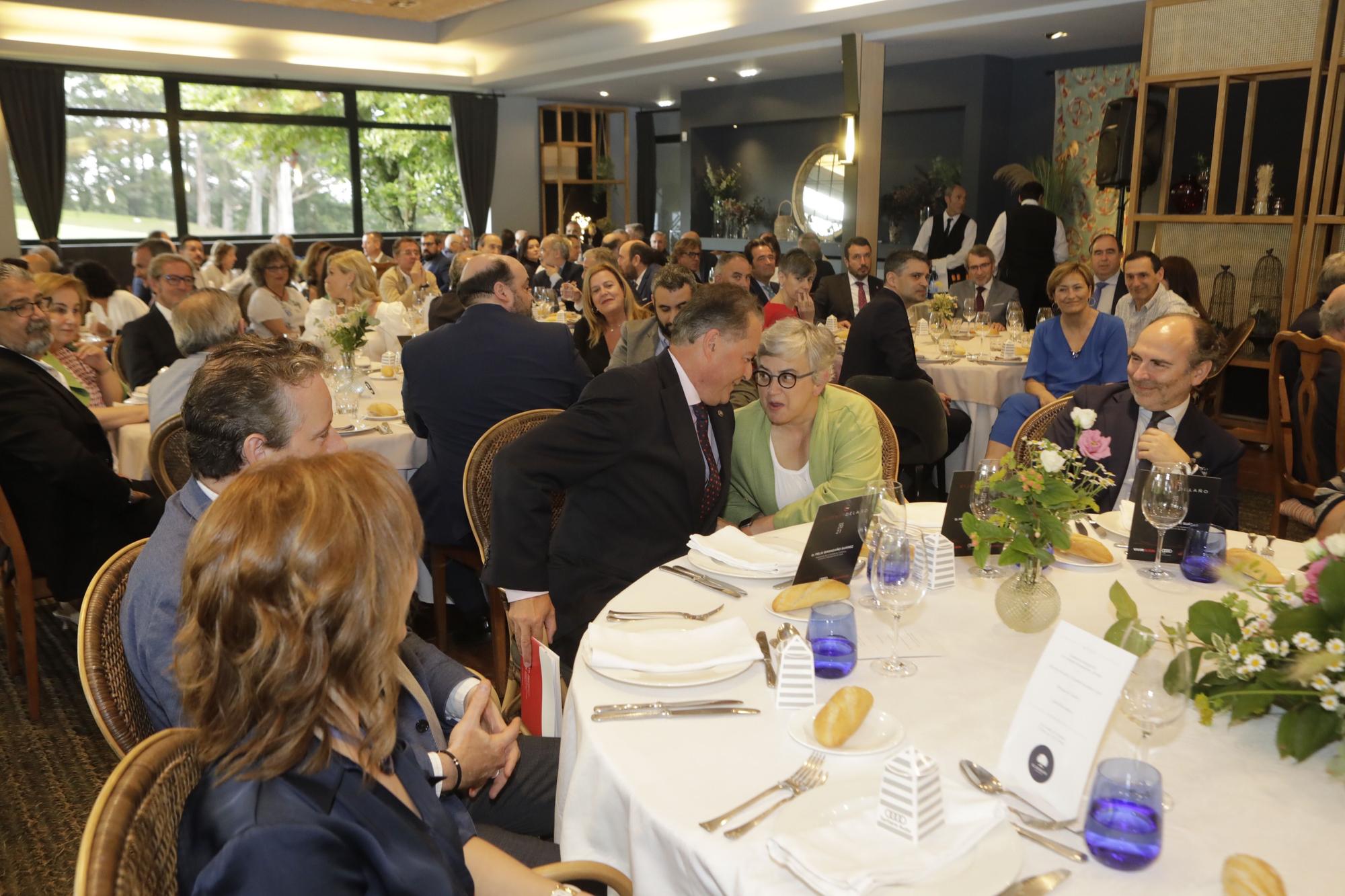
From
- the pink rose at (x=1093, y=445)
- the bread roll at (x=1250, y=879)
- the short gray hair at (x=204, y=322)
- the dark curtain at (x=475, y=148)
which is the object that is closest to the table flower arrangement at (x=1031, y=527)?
the pink rose at (x=1093, y=445)

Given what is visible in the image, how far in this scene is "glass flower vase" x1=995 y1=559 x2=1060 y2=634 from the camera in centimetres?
179

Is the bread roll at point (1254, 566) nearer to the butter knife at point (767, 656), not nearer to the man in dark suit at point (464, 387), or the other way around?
the butter knife at point (767, 656)

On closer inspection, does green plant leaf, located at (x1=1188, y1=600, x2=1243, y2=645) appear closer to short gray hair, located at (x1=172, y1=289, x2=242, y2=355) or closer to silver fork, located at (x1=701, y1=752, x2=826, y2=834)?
silver fork, located at (x1=701, y1=752, x2=826, y2=834)

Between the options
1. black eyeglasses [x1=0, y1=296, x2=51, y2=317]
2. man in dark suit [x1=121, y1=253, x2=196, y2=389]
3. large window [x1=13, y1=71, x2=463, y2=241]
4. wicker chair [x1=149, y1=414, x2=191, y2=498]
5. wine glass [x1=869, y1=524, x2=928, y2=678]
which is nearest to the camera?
wine glass [x1=869, y1=524, x2=928, y2=678]

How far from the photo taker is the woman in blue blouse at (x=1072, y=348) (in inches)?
195

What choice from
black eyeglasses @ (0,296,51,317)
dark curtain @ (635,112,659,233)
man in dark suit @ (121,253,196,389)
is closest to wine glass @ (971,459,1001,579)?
black eyeglasses @ (0,296,51,317)

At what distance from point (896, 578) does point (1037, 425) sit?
203 centimetres

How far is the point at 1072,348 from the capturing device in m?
5.06

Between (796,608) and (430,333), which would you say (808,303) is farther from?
(796,608)

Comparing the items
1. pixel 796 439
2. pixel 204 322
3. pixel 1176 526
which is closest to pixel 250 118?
Result: pixel 204 322

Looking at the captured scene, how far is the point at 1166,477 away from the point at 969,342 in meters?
4.38

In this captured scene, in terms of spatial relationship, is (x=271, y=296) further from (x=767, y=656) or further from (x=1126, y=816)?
(x=1126, y=816)

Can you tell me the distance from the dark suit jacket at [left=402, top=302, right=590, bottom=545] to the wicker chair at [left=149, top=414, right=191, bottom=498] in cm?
81

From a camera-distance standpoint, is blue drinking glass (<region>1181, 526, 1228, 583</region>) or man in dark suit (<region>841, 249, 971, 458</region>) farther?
man in dark suit (<region>841, 249, 971, 458</region>)
